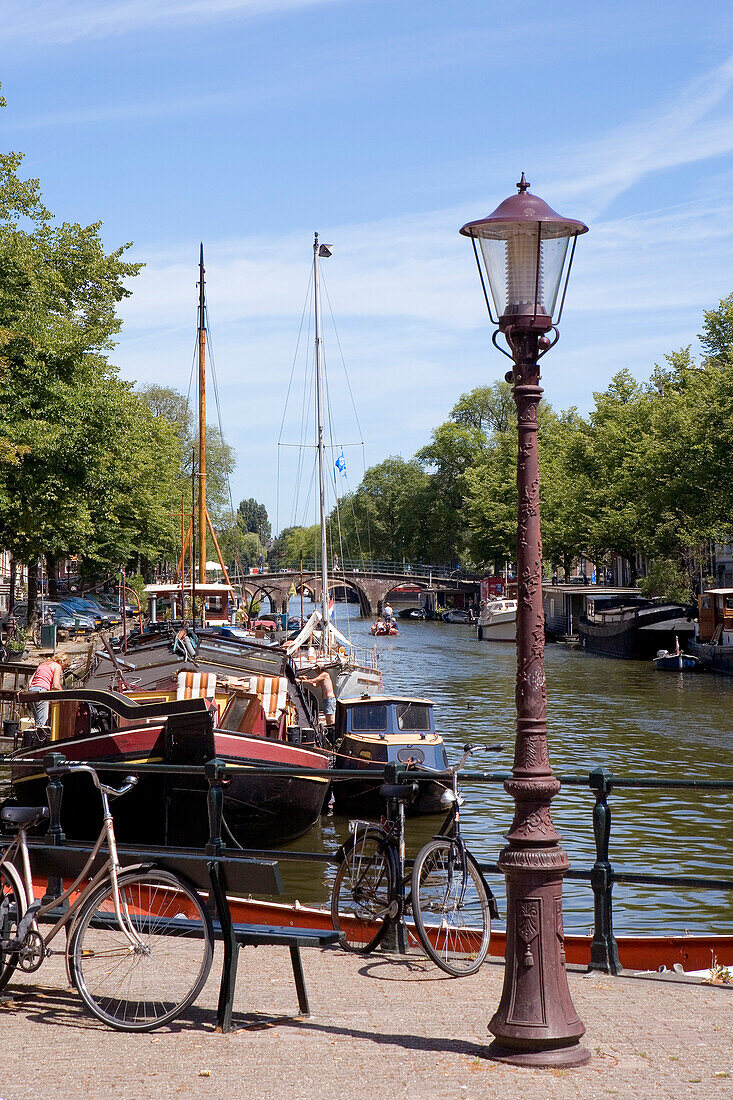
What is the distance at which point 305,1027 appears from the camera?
20.0 ft

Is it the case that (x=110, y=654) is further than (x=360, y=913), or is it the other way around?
(x=110, y=654)

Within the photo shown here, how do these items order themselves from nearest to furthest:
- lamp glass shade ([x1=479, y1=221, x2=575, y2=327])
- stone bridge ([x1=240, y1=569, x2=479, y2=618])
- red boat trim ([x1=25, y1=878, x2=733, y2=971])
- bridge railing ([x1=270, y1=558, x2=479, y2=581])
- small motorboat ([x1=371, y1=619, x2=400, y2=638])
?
1. lamp glass shade ([x1=479, y1=221, x2=575, y2=327])
2. red boat trim ([x1=25, y1=878, x2=733, y2=971])
3. small motorboat ([x1=371, y1=619, x2=400, y2=638])
4. stone bridge ([x1=240, y1=569, x2=479, y2=618])
5. bridge railing ([x1=270, y1=558, x2=479, y2=581])

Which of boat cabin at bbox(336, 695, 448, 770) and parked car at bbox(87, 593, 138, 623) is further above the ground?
parked car at bbox(87, 593, 138, 623)

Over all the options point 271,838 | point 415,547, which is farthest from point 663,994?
point 415,547

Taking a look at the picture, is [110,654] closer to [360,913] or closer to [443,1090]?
[360,913]

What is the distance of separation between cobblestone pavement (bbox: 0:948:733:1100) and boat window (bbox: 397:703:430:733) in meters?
16.8

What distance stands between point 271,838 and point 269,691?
3857mm

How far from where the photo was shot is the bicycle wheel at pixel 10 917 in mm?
6402

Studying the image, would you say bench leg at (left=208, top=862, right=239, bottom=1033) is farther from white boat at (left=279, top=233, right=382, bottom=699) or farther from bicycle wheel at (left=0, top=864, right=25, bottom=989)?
white boat at (left=279, top=233, right=382, bottom=699)

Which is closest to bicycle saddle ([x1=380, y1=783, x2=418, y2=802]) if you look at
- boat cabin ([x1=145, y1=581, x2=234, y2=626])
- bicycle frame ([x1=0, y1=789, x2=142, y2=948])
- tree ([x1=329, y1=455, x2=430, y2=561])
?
bicycle frame ([x1=0, y1=789, x2=142, y2=948])

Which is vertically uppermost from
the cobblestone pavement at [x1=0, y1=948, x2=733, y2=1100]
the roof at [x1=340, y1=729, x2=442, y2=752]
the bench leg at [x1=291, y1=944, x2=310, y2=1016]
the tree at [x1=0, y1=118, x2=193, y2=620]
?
the tree at [x1=0, y1=118, x2=193, y2=620]

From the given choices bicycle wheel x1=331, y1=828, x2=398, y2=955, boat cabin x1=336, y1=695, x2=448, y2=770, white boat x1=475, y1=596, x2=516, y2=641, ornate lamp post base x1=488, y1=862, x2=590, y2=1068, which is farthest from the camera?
white boat x1=475, y1=596, x2=516, y2=641

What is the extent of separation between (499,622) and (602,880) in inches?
2917

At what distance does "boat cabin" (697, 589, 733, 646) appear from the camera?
169ft
